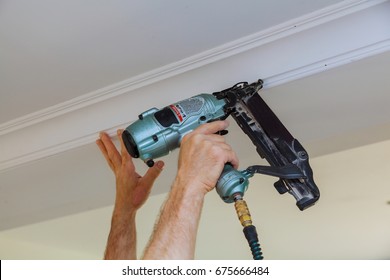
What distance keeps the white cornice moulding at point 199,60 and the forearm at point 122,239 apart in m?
0.36

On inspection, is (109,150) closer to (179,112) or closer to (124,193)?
(124,193)

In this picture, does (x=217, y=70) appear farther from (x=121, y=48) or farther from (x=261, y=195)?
(x=261, y=195)

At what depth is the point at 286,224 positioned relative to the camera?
253 cm

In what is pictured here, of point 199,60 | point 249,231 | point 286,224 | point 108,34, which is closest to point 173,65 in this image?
point 199,60

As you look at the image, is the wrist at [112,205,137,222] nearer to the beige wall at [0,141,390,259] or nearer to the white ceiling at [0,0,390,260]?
the white ceiling at [0,0,390,260]

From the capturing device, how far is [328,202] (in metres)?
2.20

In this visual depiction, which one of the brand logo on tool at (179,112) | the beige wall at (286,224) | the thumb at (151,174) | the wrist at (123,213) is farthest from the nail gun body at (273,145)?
the beige wall at (286,224)

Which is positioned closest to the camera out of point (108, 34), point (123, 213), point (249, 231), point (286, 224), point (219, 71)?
point (249, 231)

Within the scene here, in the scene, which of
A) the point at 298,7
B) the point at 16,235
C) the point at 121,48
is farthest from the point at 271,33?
the point at 16,235

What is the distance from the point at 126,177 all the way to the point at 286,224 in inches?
64.8

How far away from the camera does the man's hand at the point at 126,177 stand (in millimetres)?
1158

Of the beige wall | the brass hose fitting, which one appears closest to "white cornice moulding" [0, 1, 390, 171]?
the brass hose fitting

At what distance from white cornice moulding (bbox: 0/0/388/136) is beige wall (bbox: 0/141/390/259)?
30.3 inches

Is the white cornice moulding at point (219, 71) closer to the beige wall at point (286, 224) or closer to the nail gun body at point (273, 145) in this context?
the nail gun body at point (273, 145)
